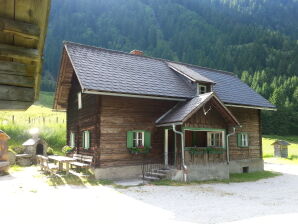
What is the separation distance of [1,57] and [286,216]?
9.16 metres

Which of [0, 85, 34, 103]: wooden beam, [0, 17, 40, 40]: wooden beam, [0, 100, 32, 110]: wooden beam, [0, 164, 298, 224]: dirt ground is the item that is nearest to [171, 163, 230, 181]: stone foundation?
[0, 164, 298, 224]: dirt ground

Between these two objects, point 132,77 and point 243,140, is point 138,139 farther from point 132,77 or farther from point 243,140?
point 243,140

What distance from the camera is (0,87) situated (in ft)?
9.49

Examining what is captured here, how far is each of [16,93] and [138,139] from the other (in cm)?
1385

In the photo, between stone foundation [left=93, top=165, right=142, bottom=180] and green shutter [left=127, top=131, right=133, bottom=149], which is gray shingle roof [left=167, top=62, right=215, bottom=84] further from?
stone foundation [left=93, top=165, right=142, bottom=180]

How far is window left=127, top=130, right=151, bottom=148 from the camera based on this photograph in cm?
1630

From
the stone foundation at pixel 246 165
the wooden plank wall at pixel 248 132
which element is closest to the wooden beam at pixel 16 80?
the wooden plank wall at pixel 248 132

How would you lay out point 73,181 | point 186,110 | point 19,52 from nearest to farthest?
point 19,52
point 73,181
point 186,110

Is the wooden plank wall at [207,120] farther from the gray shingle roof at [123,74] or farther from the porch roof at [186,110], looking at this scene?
the gray shingle roof at [123,74]

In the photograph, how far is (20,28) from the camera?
2.52m

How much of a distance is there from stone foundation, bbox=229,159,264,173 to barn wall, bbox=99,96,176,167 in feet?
21.0

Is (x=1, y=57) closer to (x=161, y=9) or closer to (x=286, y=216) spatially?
(x=286, y=216)

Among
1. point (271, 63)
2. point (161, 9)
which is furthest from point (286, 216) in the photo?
point (161, 9)

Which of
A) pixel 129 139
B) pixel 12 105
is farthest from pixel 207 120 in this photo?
pixel 12 105
